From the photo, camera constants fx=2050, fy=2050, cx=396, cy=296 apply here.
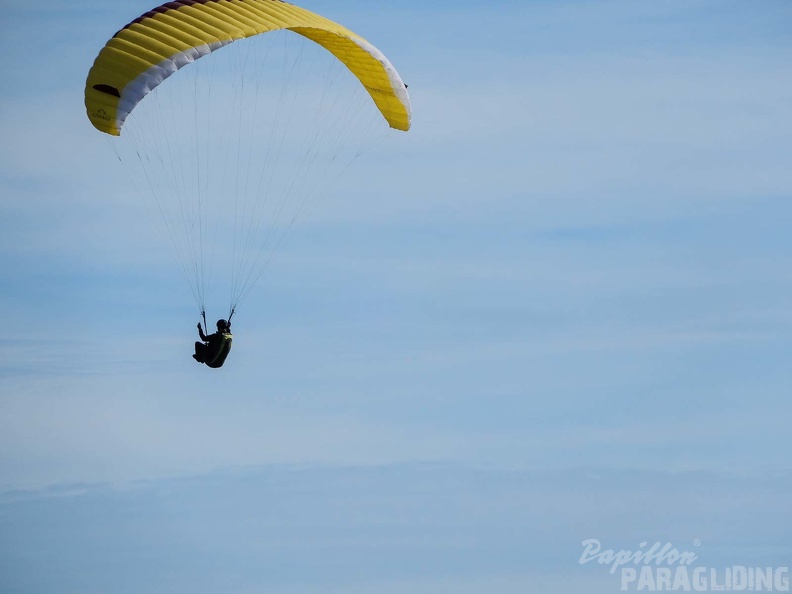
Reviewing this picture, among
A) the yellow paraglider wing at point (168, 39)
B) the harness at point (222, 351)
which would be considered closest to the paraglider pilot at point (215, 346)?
the harness at point (222, 351)

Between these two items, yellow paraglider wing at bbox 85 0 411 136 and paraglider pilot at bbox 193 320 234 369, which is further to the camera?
paraglider pilot at bbox 193 320 234 369

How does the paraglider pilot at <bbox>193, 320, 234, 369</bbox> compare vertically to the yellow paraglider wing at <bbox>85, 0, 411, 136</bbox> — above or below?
below

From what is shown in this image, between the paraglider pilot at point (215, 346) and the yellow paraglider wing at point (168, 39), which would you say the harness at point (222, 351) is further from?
the yellow paraglider wing at point (168, 39)

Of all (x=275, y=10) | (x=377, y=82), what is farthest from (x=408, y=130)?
(x=275, y=10)

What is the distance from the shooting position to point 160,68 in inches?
1825

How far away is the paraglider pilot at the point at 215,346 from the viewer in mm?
48062

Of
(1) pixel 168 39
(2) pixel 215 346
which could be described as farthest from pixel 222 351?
(1) pixel 168 39

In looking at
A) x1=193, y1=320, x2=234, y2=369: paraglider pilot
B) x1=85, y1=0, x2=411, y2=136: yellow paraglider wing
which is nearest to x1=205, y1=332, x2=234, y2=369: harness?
x1=193, y1=320, x2=234, y2=369: paraglider pilot

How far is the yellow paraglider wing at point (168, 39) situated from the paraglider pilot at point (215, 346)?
519 cm

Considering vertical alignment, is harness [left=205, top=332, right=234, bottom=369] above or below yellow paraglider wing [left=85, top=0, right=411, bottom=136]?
below

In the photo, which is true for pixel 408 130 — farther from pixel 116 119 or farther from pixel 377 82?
pixel 116 119

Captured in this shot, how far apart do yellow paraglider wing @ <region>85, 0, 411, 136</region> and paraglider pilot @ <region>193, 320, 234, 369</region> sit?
17.0 ft

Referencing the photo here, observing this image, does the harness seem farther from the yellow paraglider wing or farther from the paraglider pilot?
the yellow paraglider wing

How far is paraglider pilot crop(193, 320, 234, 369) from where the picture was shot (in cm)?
4806
